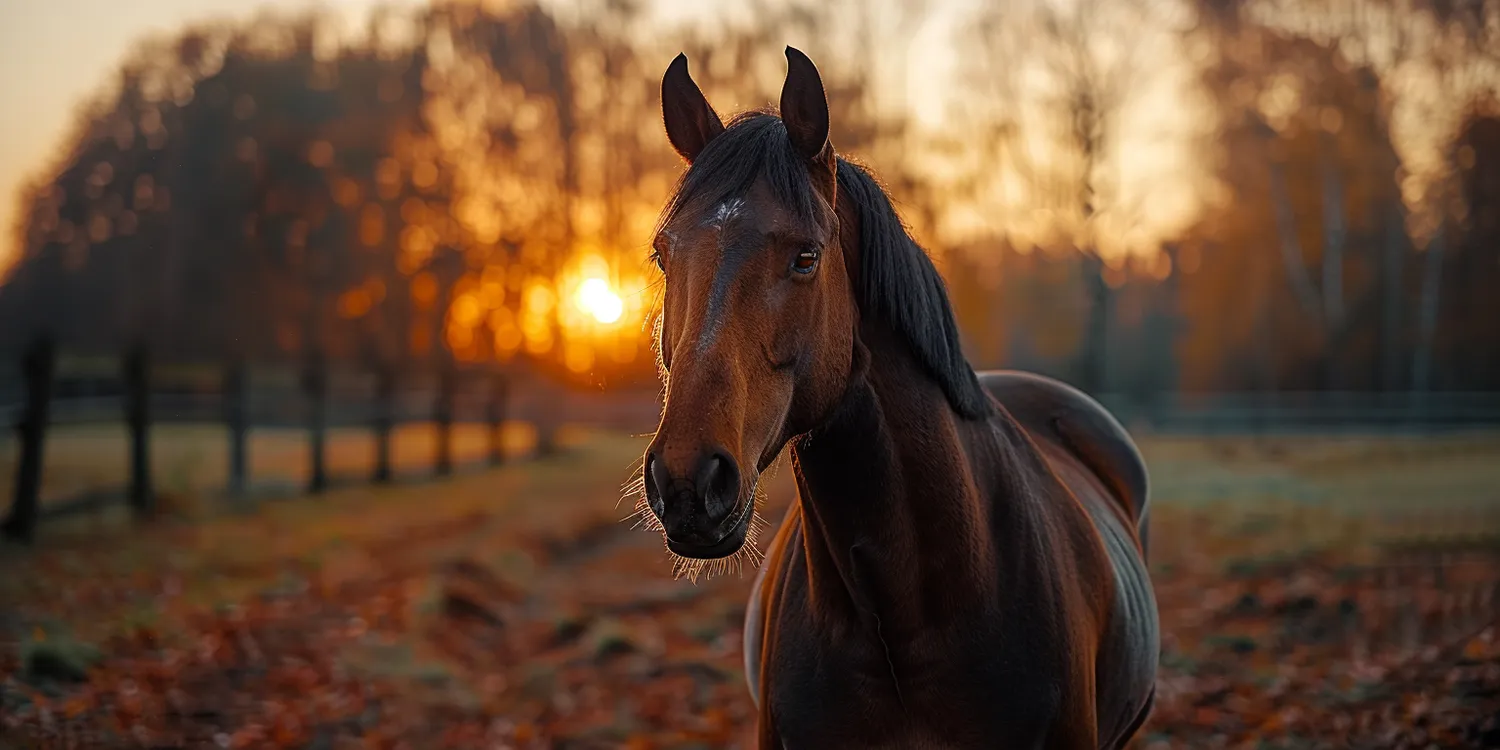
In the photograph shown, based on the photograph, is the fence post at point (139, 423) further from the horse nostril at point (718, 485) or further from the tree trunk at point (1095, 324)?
the tree trunk at point (1095, 324)

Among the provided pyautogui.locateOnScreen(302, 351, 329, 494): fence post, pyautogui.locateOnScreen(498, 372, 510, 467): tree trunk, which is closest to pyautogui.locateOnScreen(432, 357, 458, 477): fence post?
pyautogui.locateOnScreen(498, 372, 510, 467): tree trunk

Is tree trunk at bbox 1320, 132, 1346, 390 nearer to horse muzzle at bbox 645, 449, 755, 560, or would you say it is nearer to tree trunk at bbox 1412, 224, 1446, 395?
tree trunk at bbox 1412, 224, 1446, 395

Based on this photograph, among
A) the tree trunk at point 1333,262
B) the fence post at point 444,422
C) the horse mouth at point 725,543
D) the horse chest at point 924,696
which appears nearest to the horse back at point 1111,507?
the horse chest at point 924,696

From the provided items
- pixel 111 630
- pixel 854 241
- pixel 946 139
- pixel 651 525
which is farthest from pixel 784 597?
pixel 946 139

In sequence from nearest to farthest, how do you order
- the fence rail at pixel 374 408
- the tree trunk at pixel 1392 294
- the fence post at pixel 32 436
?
the fence post at pixel 32 436, the fence rail at pixel 374 408, the tree trunk at pixel 1392 294

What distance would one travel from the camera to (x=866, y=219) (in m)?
2.32

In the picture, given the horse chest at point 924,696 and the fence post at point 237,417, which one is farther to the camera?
the fence post at point 237,417

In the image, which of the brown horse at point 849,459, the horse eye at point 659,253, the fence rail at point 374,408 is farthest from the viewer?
the fence rail at point 374,408

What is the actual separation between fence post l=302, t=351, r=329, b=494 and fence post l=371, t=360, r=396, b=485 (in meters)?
1.02

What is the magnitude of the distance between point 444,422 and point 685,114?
16.3 meters

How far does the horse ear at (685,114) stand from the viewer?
94.6 inches

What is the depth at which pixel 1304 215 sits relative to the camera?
90.0ft

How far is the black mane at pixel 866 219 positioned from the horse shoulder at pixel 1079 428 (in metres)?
1.59

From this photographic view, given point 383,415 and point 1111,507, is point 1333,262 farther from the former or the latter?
point 1111,507
